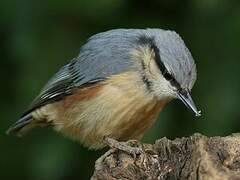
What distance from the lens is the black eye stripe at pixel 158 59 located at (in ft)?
15.7

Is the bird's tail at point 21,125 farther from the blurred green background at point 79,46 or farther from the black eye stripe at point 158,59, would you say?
the black eye stripe at point 158,59

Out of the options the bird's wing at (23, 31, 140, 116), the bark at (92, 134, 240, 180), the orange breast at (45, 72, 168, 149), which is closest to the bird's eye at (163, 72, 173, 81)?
the orange breast at (45, 72, 168, 149)

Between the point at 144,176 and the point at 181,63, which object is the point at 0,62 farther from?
the point at 144,176

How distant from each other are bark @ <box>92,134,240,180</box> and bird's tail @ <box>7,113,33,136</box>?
167 centimetres

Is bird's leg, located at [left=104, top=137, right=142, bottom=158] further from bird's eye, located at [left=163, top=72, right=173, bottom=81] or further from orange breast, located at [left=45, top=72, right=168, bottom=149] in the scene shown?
bird's eye, located at [left=163, top=72, right=173, bottom=81]

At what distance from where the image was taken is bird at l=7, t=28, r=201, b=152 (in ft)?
16.0

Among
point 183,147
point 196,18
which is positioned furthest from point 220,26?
point 183,147

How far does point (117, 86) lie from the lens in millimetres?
5043

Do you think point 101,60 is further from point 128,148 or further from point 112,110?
point 128,148

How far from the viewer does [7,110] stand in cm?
594

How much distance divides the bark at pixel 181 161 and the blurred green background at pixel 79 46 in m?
1.39

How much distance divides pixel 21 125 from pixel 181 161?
2.19 meters

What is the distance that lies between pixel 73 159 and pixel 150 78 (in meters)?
1.04

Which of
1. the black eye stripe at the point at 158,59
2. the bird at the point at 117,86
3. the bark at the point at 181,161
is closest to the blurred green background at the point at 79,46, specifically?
the bird at the point at 117,86
